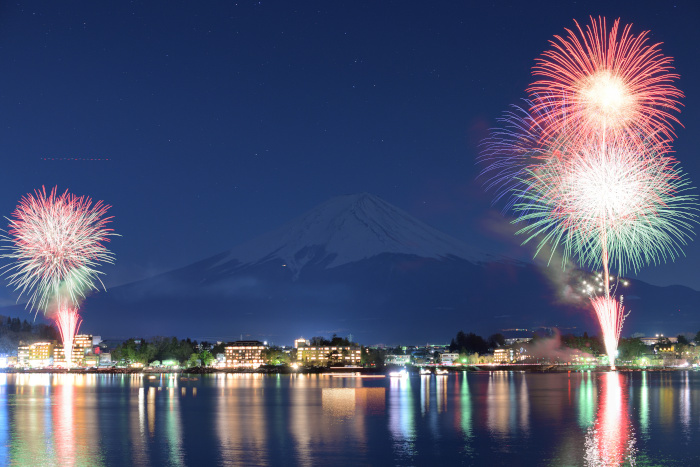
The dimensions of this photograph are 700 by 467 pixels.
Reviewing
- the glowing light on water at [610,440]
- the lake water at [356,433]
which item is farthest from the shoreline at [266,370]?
the glowing light on water at [610,440]

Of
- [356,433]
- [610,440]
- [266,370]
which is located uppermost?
[610,440]

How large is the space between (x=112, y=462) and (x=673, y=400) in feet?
148

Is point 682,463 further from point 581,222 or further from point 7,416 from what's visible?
point 7,416

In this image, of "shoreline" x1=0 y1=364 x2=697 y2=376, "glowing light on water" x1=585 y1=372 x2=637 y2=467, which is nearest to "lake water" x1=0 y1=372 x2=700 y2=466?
"glowing light on water" x1=585 y1=372 x2=637 y2=467

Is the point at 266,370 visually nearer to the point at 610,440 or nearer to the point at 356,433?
the point at 356,433

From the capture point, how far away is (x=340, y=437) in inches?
1468

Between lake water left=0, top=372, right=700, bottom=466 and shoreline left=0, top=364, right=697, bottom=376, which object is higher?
lake water left=0, top=372, right=700, bottom=466

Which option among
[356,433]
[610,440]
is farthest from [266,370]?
[610,440]

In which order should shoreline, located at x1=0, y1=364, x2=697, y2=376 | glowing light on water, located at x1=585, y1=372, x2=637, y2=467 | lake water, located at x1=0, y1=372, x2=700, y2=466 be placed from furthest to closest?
shoreline, located at x1=0, y1=364, x2=697, y2=376, lake water, located at x1=0, y1=372, x2=700, y2=466, glowing light on water, located at x1=585, y1=372, x2=637, y2=467

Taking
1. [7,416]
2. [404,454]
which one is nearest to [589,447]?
[404,454]

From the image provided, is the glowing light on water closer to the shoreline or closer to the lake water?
the lake water

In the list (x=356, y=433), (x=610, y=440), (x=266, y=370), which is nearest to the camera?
(x=610, y=440)

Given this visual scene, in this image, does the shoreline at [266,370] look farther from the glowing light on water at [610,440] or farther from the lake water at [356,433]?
the glowing light on water at [610,440]

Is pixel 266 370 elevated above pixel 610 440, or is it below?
below
